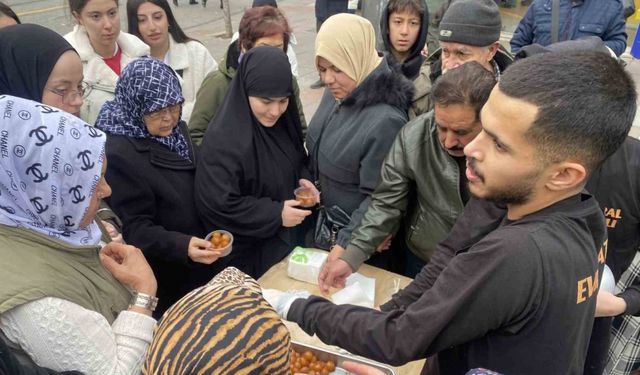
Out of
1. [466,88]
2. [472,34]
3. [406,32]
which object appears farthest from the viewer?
[406,32]

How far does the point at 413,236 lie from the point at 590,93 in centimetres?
133

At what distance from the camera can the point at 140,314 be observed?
154 centimetres

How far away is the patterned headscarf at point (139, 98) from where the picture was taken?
2246 millimetres

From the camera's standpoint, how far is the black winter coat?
7.28 feet

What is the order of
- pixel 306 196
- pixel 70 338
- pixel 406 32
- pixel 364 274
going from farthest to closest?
1. pixel 406 32
2. pixel 306 196
3. pixel 364 274
4. pixel 70 338

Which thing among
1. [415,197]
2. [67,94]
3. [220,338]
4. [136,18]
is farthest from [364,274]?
[136,18]

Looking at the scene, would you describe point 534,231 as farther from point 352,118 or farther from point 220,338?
point 352,118

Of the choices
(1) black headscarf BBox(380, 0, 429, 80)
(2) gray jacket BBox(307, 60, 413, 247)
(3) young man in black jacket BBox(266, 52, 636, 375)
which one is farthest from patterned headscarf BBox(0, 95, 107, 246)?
(1) black headscarf BBox(380, 0, 429, 80)

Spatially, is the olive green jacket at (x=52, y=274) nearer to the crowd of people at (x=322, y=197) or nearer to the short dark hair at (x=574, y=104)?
the crowd of people at (x=322, y=197)

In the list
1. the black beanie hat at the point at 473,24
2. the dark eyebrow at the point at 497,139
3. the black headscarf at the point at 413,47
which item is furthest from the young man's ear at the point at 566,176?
the black headscarf at the point at 413,47

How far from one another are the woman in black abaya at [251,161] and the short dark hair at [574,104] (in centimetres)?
154

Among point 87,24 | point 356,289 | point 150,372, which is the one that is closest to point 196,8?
point 87,24

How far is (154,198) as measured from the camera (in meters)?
2.30

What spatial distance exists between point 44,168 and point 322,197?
152 centimetres
